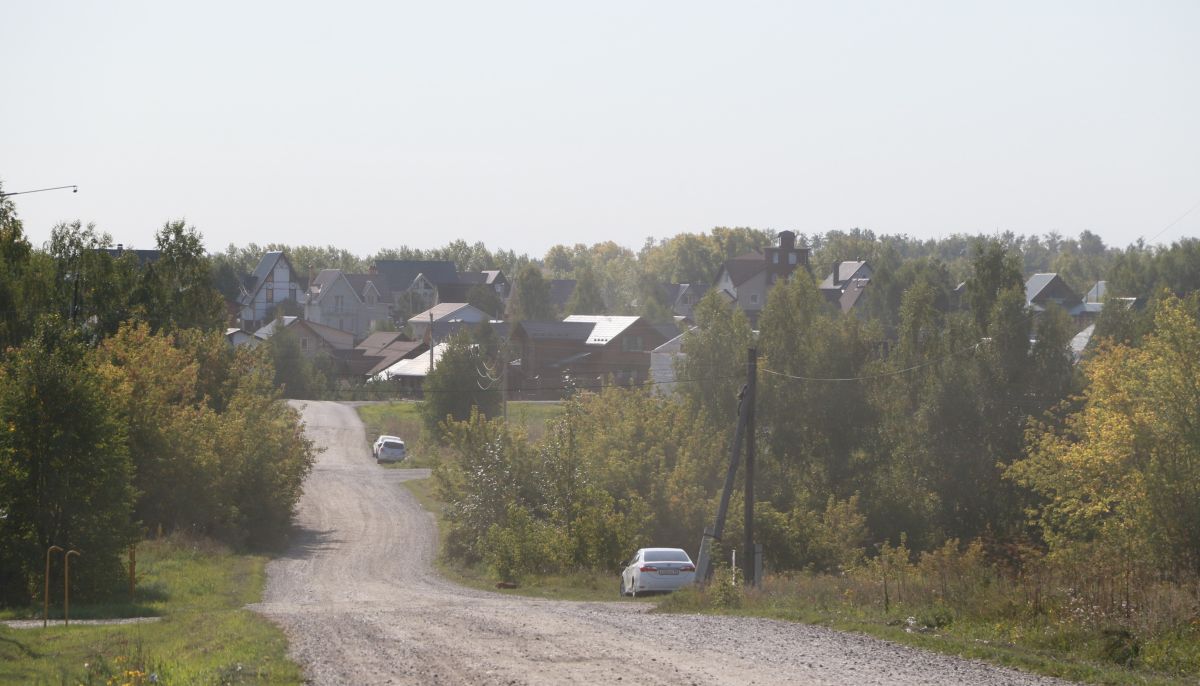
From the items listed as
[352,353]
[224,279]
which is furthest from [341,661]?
[224,279]

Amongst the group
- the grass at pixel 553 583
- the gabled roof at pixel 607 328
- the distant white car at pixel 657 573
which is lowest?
the grass at pixel 553 583

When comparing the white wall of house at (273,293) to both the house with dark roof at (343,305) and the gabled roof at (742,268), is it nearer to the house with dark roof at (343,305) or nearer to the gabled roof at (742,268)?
the house with dark roof at (343,305)

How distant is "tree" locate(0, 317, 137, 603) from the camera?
25375 mm

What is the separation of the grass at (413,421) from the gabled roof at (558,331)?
5.00m

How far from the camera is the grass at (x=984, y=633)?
12.7m

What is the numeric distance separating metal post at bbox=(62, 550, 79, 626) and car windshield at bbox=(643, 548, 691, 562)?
12.4 m

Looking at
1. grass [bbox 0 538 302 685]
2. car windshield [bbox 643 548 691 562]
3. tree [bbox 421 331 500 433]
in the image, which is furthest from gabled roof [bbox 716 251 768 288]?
grass [bbox 0 538 302 685]

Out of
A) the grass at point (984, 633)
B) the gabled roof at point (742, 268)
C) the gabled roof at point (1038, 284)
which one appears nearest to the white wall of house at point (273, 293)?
the gabled roof at point (742, 268)

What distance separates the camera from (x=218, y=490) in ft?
130

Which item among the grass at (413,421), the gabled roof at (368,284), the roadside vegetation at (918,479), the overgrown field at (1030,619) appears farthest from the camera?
the gabled roof at (368,284)

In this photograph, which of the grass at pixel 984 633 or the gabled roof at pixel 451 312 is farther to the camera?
the gabled roof at pixel 451 312

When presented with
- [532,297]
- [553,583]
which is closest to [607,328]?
[532,297]

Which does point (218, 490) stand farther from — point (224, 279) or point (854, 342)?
point (224, 279)

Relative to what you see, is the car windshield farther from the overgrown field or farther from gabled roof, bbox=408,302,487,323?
gabled roof, bbox=408,302,487,323
